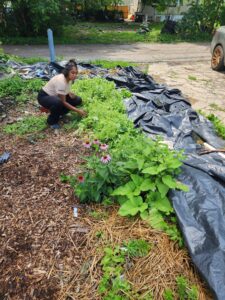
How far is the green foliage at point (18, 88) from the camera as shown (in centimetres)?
573

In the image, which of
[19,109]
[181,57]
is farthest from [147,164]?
[181,57]

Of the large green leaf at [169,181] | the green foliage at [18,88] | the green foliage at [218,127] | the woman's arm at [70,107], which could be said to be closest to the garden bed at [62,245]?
the large green leaf at [169,181]

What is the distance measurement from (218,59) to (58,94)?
6.36 m

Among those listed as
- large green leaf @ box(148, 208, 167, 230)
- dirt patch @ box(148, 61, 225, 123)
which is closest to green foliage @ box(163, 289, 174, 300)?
large green leaf @ box(148, 208, 167, 230)

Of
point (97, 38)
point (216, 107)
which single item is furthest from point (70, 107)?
point (97, 38)

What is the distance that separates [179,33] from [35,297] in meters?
16.7

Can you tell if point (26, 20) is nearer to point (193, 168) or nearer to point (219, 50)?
point (219, 50)

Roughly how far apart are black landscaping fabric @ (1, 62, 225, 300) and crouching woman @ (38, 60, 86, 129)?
1.12 meters

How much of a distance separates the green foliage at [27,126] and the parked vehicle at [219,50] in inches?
244

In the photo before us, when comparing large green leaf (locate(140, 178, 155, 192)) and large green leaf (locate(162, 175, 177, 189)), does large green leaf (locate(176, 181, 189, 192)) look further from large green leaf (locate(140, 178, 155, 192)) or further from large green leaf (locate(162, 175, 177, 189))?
large green leaf (locate(140, 178, 155, 192))

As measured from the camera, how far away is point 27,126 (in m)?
4.50

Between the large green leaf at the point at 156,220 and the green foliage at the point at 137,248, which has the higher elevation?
the large green leaf at the point at 156,220

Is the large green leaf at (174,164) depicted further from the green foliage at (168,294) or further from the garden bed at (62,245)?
the green foliage at (168,294)

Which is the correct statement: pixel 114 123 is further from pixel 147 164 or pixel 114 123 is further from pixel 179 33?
pixel 179 33
